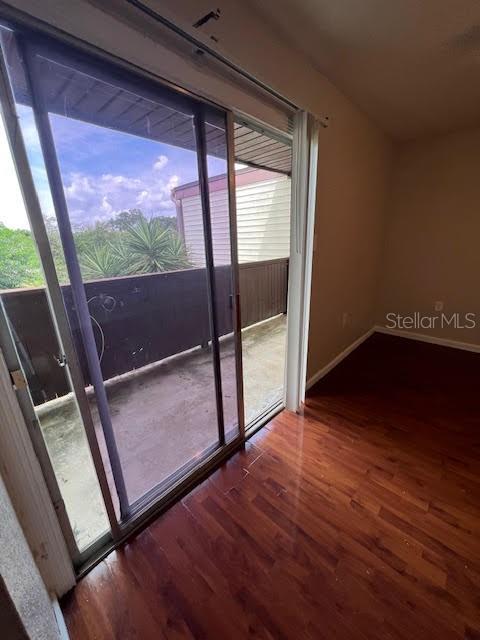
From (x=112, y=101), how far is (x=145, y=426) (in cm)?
158

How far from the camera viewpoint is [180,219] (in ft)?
4.35

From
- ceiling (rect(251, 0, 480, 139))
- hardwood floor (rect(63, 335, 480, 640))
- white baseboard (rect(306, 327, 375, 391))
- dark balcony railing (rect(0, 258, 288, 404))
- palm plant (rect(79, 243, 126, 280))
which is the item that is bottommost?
hardwood floor (rect(63, 335, 480, 640))

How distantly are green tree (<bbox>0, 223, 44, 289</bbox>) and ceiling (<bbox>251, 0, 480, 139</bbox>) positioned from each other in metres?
1.42

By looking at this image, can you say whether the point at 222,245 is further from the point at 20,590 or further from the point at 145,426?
the point at 20,590

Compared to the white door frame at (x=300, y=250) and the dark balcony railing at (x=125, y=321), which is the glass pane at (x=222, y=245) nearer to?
the dark balcony railing at (x=125, y=321)

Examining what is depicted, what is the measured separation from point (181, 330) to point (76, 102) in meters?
1.10

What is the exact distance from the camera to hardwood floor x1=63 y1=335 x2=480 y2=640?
1007mm

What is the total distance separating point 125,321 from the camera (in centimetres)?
123

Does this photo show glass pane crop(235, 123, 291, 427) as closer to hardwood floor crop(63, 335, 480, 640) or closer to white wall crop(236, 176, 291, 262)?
white wall crop(236, 176, 291, 262)

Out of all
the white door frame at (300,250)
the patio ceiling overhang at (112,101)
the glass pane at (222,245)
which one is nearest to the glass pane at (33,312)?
the patio ceiling overhang at (112,101)

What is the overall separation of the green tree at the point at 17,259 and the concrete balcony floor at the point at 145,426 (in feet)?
1.53

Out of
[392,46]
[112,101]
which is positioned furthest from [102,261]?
[392,46]

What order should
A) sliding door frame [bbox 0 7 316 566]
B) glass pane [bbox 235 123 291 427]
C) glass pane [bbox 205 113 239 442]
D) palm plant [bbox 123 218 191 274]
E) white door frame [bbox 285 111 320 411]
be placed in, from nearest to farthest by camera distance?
sliding door frame [bbox 0 7 316 566] → palm plant [bbox 123 218 191 274] → glass pane [bbox 205 113 239 442] → white door frame [bbox 285 111 320 411] → glass pane [bbox 235 123 291 427]

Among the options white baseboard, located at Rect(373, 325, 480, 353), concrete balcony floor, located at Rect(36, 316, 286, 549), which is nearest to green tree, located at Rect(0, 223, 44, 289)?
concrete balcony floor, located at Rect(36, 316, 286, 549)
